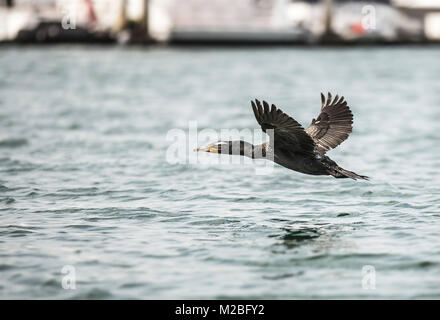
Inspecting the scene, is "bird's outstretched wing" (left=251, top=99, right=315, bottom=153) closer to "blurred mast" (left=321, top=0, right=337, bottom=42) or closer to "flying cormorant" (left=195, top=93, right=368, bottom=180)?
"flying cormorant" (left=195, top=93, right=368, bottom=180)

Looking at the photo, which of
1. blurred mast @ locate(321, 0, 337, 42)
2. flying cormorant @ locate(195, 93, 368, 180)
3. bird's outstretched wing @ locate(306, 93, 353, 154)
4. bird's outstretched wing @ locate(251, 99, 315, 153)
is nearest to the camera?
bird's outstretched wing @ locate(251, 99, 315, 153)

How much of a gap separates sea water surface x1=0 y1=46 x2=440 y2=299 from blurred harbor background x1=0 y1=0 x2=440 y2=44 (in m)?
26.7

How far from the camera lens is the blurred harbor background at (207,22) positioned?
5841cm

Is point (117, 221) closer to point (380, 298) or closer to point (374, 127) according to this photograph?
point (380, 298)

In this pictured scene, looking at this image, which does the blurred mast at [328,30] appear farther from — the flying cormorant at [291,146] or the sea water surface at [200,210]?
the flying cormorant at [291,146]

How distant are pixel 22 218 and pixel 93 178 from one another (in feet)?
12.1

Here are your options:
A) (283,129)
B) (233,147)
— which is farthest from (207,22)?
(283,129)

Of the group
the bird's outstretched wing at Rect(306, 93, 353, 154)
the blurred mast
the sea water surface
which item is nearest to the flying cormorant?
the bird's outstretched wing at Rect(306, 93, 353, 154)

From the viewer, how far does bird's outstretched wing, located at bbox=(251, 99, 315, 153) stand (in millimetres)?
11289

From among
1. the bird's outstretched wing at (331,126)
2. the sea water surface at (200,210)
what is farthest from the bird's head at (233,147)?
the bird's outstretched wing at (331,126)

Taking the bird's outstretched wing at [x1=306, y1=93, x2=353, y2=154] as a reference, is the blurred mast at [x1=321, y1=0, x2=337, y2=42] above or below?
below

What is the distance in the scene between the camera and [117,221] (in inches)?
526
